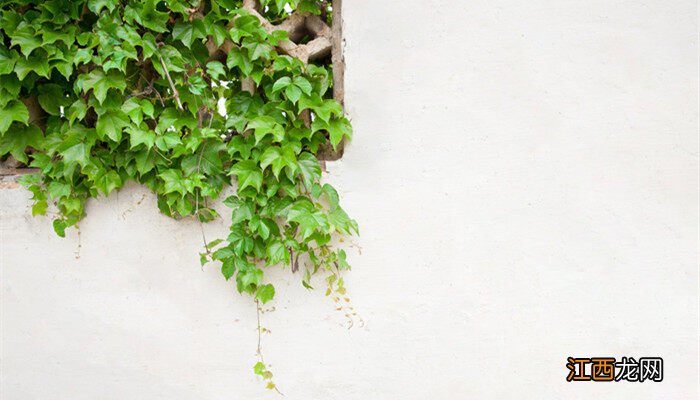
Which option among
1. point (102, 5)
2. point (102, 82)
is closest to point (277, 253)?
point (102, 82)

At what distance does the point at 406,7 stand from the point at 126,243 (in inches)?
48.8

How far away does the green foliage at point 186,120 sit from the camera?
152 centimetres

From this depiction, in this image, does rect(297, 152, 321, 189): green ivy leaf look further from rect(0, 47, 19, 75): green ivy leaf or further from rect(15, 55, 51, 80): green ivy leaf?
rect(0, 47, 19, 75): green ivy leaf

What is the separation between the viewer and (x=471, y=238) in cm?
158

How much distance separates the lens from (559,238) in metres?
1.55

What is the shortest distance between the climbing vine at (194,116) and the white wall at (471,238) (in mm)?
102

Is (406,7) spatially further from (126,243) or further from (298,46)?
(126,243)

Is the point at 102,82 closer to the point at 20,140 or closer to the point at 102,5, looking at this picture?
the point at 102,5

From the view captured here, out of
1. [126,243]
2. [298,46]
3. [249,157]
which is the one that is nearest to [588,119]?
[298,46]

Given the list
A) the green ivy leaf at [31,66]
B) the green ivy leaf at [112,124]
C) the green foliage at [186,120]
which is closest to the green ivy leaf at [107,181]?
the green foliage at [186,120]

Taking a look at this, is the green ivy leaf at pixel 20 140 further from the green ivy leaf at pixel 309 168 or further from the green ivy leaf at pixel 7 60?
the green ivy leaf at pixel 309 168

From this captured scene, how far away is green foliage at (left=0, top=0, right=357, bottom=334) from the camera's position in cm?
152

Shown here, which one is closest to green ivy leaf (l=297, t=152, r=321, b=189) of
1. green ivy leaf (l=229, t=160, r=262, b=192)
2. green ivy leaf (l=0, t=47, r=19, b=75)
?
green ivy leaf (l=229, t=160, r=262, b=192)

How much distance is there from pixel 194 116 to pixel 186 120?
0.03 m
